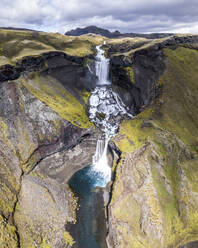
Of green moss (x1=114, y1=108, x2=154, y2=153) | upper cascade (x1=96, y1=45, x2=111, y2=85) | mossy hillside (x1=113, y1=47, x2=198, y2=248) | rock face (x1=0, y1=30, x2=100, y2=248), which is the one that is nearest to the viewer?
rock face (x1=0, y1=30, x2=100, y2=248)

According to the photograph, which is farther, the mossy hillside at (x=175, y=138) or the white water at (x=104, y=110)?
the white water at (x=104, y=110)

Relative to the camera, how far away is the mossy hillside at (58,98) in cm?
4491

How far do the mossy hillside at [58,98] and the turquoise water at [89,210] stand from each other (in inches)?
520

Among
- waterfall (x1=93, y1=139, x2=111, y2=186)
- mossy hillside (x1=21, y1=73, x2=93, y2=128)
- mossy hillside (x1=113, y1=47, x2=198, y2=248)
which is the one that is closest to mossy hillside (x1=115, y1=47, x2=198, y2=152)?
mossy hillside (x1=113, y1=47, x2=198, y2=248)

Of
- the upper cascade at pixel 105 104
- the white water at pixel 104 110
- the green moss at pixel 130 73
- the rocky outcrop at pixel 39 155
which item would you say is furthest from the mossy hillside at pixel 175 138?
the rocky outcrop at pixel 39 155

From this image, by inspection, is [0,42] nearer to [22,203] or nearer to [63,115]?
[63,115]

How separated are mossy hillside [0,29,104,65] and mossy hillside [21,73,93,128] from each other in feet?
24.2

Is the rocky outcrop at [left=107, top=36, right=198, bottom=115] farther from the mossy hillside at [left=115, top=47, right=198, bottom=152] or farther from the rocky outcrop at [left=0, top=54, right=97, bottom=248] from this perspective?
the rocky outcrop at [left=0, top=54, right=97, bottom=248]

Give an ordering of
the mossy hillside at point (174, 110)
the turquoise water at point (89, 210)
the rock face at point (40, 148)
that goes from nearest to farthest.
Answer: the rock face at point (40, 148)
the turquoise water at point (89, 210)
the mossy hillside at point (174, 110)

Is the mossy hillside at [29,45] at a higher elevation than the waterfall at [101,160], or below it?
higher

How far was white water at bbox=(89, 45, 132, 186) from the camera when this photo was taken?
149 feet

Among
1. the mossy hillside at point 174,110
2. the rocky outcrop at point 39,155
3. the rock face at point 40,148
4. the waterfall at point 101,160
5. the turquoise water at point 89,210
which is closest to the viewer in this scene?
the rocky outcrop at point 39,155

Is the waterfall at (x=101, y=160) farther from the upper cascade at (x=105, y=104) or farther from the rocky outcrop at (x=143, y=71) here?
the rocky outcrop at (x=143, y=71)

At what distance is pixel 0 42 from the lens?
54844 millimetres
